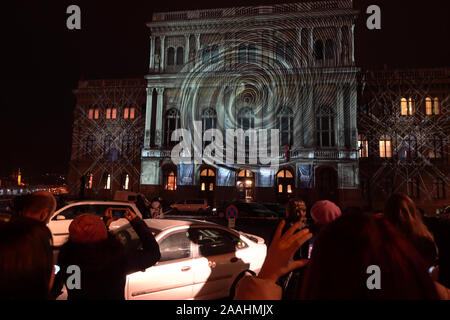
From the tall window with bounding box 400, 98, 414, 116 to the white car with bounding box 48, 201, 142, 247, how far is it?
2969 cm

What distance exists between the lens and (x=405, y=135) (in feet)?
92.6

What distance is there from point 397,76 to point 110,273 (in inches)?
1337

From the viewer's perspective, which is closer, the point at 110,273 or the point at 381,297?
the point at 381,297

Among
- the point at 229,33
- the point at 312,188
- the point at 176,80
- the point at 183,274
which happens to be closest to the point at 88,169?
the point at 176,80

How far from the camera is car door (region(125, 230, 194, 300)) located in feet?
14.7

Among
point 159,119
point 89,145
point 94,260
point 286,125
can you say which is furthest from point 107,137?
point 94,260

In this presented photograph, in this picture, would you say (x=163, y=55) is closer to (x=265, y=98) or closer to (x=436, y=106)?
(x=265, y=98)

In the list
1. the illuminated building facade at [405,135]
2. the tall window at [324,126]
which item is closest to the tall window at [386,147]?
the illuminated building facade at [405,135]

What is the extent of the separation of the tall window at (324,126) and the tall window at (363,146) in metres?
3.07

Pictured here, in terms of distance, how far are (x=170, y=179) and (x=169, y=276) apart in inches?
1047
